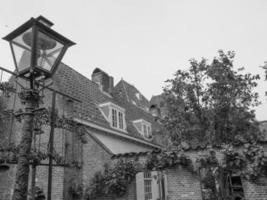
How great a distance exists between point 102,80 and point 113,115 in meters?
4.84

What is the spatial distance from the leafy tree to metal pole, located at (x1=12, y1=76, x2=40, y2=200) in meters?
9.69

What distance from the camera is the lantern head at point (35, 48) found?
130 inches

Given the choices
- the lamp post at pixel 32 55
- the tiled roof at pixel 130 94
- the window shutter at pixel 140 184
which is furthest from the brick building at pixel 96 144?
the tiled roof at pixel 130 94

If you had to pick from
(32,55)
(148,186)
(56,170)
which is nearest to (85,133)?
(56,170)

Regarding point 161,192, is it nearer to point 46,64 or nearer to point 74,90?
point 74,90

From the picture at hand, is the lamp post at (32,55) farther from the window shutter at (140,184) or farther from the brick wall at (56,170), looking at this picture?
the window shutter at (140,184)

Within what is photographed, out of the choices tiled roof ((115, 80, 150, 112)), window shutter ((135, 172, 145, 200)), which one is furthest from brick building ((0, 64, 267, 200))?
tiled roof ((115, 80, 150, 112))

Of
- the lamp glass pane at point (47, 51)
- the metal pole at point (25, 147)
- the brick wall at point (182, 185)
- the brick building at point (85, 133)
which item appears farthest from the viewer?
the brick building at point (85, 133)

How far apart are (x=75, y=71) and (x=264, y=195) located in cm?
1271

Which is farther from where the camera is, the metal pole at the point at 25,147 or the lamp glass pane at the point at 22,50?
the lamp glass pane at the point at 22,50

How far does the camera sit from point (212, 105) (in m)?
11.6

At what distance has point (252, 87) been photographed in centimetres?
1164

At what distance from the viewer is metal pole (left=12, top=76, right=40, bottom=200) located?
2758 millimetres

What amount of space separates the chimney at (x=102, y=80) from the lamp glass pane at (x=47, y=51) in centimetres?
1435
